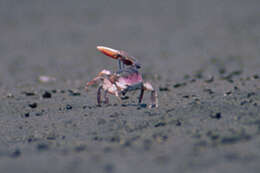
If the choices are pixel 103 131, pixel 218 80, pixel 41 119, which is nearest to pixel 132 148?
pixel 103 131

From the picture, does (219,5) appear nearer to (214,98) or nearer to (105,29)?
(105,29)

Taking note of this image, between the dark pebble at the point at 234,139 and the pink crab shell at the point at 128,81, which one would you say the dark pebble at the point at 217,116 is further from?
the pink crab shell at the point at 128,81

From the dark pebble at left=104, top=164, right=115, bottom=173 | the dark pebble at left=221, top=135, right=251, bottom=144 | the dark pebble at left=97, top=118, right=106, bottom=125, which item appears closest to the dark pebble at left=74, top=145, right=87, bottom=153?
the dark pebble at left=104, top=164, right=115, bottom=173

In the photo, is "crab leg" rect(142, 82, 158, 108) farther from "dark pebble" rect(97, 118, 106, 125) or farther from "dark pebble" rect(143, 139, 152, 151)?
"dark pebble" rect(143, 139, 152, 151)

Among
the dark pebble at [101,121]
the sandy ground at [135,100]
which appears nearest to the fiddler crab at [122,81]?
the sandy ground at [135,100]

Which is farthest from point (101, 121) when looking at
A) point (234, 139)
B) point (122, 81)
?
point (234, 139)

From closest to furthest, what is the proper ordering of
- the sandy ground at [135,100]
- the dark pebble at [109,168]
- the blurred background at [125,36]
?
1. the dark pebble at [109,168]
2. the sandy ground at [135,100]
3. the blurred background at [125,36]
